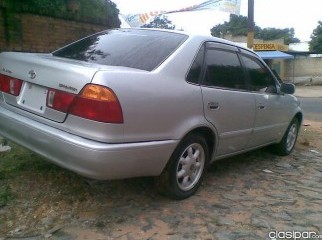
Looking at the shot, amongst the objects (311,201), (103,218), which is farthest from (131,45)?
(311,201)

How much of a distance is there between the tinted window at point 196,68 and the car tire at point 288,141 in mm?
2544

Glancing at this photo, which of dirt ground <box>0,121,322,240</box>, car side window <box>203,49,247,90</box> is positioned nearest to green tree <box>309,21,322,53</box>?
car side window <box>203,49,247,90</box>

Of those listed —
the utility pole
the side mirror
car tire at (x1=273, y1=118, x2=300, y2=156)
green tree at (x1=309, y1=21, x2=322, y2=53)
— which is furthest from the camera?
green tree at (x1=309, y1=21, x2=322, y2=53)

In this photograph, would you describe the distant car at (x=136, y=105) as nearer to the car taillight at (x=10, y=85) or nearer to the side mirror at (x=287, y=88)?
the car taillight at (x=10, y=85)

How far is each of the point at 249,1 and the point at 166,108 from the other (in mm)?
7188

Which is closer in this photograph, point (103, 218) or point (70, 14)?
point (103, 218)

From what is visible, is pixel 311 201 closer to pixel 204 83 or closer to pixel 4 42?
pixel 204 83

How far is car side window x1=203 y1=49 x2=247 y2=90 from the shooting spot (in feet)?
13.1

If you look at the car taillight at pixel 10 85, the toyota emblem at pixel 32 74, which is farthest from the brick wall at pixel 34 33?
the toyota emblem at pixel 32 74

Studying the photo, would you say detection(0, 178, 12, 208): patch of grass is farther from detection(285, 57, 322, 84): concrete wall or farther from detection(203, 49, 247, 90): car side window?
detection(285, 57, 322, 84): concrete wall

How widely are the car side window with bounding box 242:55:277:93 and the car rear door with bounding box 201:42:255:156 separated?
0.70 feet

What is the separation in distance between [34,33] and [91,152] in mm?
4823

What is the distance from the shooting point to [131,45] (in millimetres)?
3879

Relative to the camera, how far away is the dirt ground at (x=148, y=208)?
3162 millimetres
